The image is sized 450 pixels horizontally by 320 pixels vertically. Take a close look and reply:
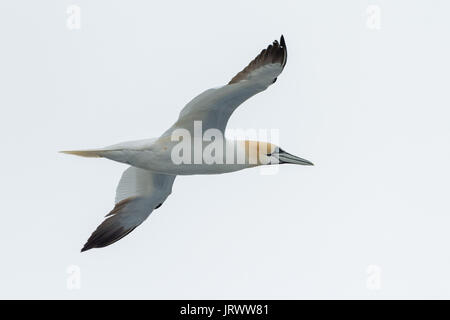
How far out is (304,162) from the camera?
1603 cm

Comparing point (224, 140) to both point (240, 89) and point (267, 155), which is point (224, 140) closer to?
point (267, 155)

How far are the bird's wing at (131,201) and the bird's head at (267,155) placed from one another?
2201mm

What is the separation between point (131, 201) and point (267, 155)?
3.02 metres

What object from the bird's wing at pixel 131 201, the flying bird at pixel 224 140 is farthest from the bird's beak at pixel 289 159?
the bird's wing at pixel 131 201

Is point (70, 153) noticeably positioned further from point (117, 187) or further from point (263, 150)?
point (263, 150)

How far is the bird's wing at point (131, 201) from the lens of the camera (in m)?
17.2

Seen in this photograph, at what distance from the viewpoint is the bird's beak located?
16.0 m

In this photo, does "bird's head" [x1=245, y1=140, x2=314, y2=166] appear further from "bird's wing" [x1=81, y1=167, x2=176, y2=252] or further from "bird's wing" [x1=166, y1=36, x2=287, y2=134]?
"bird's wing" [x1=81, y1=167, x2=176, y2=252]

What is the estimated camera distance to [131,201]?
17.3 m

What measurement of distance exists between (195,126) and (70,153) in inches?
87.2

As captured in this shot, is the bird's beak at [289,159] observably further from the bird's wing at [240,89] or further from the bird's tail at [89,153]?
the bird's tail at [89,153]

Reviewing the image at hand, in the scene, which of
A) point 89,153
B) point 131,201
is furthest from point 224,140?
point 131,201

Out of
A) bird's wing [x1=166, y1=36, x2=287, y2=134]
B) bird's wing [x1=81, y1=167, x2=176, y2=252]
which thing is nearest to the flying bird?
bird's wing [x1=166, y1=36, x2=287, y2=134]

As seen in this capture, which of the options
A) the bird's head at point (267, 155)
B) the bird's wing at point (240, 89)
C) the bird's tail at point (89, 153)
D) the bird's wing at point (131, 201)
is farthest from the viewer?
the bird's wing at point (131, 201)
